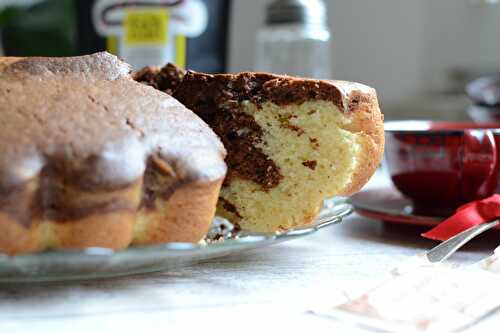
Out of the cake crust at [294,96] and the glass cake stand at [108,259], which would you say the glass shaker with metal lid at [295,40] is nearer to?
the cake crust at [294,96]

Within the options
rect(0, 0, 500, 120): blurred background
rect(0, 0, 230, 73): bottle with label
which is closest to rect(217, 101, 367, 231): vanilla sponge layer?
rect(0, 0, 230, 73): bottle with label

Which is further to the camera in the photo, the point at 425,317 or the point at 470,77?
the point at 470,77

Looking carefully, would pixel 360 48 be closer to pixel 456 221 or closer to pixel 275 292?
pixel 456 221

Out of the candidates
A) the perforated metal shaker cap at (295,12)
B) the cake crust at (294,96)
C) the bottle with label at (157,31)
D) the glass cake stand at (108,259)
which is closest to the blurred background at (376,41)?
the perforated metal shaker cap at (295,12)

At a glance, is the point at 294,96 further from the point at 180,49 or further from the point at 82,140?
the point at 180,49

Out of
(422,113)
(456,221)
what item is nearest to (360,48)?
(422,113)
